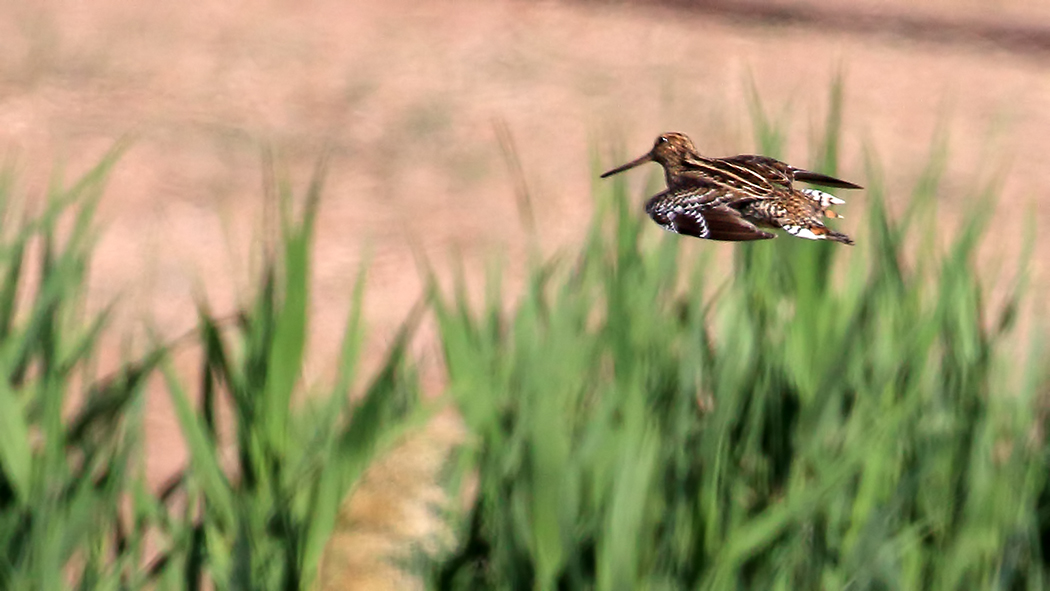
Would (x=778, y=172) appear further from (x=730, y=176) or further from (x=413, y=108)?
(x=413, y=108)

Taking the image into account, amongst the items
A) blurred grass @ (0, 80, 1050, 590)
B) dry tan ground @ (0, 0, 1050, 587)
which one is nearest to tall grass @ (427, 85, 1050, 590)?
blurred grass @ (0, 80, 1050, 590)

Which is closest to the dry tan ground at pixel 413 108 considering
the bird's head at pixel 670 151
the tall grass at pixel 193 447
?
the tall grass at pixel 193 447

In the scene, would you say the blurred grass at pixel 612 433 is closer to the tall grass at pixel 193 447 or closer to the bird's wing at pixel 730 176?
the tall grass at pixel 193 447

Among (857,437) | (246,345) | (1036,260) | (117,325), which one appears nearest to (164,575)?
→ (246,345)

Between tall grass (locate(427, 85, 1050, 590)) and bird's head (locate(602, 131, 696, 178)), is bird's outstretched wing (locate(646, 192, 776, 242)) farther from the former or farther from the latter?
tall grass (locate(427, 85, 1050, 590))

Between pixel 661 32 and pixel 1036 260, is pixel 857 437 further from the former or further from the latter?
pixel 661 32

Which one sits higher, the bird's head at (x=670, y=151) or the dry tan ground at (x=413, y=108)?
the bird's head at (x=670, y=151)
